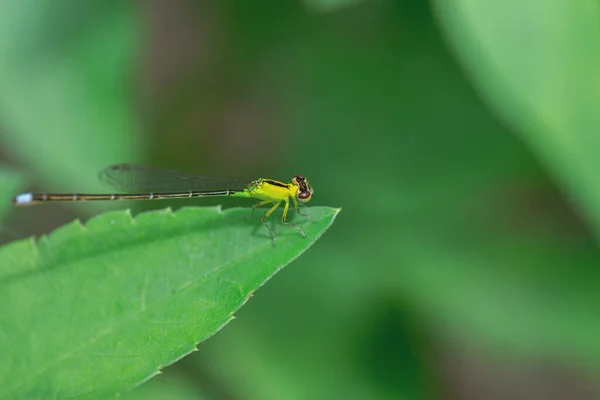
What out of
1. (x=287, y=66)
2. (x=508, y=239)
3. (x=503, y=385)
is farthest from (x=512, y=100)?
(x=503, y=385)

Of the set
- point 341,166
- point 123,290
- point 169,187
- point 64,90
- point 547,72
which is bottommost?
point 123,290

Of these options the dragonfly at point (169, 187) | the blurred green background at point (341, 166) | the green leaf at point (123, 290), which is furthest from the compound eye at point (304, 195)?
the green leaf at point (123, 290)

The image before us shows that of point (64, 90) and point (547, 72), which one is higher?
point (547, 72)

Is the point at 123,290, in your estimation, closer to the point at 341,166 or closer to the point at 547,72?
the point at 547,72

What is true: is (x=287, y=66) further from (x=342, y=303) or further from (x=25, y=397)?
(x=25, y=397)

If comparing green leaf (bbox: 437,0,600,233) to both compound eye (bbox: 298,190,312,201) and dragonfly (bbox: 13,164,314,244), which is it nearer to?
compound eye (bbox: 298,190,312,201)

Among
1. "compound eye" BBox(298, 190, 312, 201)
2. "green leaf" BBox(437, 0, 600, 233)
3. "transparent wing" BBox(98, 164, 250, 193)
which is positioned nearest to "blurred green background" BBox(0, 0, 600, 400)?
"transparent wing" BBox(98, 164, 250, 193)

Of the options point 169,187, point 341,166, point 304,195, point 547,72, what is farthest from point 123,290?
point 341,166

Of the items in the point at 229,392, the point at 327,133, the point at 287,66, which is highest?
the point at 287,66
